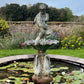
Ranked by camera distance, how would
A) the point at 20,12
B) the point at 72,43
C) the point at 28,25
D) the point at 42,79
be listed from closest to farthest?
the point at 42,79 → the point at 72,43 → the point at 28,25 → the point at 20,12

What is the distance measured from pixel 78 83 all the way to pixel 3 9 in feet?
50.5

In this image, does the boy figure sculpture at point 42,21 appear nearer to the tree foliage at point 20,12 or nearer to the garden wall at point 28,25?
the garden wall at point 28,25

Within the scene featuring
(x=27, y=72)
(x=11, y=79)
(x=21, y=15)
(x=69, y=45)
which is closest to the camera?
(x=11, y=79)

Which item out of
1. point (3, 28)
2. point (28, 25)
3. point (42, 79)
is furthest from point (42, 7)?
point (28, 25)

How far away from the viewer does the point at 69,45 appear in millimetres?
7344

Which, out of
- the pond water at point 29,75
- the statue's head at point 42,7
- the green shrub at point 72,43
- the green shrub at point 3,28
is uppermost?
the statue's head at point 42,7

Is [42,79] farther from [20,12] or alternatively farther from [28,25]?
[20,12]

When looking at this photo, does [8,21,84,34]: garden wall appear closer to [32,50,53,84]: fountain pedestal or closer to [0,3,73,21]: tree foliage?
[0,3,73,21]: tree foliage

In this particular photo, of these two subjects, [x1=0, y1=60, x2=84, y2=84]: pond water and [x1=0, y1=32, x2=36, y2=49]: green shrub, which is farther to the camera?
[x1=0, y1=32, x2=36, y2=49]: green shrub

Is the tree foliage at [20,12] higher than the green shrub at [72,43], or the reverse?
the tree foliage at [20,12]

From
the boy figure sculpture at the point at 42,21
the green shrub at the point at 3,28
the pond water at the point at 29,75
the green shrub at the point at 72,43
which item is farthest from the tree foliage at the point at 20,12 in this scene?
the boy figure sculpture at the point at 42,21

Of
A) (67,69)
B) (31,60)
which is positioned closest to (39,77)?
(67,69)

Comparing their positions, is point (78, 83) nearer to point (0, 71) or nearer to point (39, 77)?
point (39, 77)

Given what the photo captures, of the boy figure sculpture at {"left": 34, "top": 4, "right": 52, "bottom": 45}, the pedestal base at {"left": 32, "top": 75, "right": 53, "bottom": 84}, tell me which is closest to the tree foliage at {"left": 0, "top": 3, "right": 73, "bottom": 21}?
the boy figure sculpture at {"left": 34, "top": 4, "right": 52, "bottom": 45}
